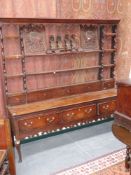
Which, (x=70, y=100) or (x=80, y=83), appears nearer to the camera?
(x=70, y=100)

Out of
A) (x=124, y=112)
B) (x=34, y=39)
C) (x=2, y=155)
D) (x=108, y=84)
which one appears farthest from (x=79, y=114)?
(x=2, y=155)

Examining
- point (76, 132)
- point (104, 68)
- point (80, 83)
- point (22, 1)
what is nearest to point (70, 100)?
point (80, 83)

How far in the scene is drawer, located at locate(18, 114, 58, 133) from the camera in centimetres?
282

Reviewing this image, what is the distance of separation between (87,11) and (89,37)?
0.43 m

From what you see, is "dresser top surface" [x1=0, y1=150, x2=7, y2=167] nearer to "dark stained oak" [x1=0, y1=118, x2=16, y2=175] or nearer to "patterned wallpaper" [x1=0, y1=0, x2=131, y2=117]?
"dark stained oak" [x1=0, y1=118, x2=16, y2=175]

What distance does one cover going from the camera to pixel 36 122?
2.90 metres

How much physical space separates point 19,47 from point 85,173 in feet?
6.63

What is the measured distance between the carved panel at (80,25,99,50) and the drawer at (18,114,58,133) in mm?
1373

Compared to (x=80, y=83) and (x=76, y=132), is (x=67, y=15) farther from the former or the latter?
(x=76, y=132)

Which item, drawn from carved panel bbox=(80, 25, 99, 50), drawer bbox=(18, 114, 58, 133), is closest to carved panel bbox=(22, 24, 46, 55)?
carved panel bbox=(80, 25, 99, 50)

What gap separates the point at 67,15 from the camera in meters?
3.27

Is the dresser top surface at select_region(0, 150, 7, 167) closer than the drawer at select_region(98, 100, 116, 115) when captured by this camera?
Yes

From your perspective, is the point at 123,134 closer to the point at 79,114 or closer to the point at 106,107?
the point at 79,114

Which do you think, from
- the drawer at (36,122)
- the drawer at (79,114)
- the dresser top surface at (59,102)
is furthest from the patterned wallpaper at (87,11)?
the drawer at (79,114)
